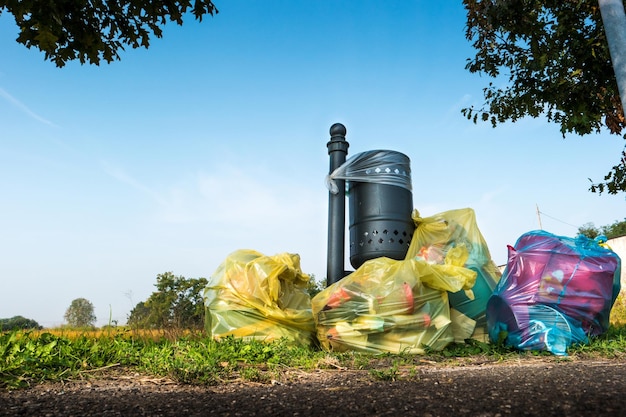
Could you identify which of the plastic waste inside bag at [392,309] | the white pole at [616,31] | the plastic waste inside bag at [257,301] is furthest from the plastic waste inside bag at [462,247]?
the white pole at [616,31]

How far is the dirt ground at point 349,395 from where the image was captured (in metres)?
1.54

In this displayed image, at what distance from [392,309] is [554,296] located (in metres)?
1.14

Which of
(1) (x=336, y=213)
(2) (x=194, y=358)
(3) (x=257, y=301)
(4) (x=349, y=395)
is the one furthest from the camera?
(1) (x=336, y=213)

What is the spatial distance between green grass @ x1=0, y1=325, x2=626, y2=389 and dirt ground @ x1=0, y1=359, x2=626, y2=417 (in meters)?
0.07

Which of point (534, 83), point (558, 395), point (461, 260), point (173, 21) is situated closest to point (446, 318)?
point (461, 260)

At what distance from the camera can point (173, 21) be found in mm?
3289

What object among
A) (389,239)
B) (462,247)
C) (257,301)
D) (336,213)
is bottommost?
(257,301)

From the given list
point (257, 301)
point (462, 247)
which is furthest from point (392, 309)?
point (257, 301)

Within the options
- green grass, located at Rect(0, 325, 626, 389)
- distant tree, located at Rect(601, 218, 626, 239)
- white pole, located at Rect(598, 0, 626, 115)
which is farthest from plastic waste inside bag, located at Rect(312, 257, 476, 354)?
distant tree, located at Rect(601, 218, 626, 239)

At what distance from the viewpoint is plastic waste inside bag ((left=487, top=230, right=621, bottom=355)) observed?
3219 millimetres

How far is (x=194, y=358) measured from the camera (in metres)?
2.44

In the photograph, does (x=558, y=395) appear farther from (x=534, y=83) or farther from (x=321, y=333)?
(x=534, y=83)

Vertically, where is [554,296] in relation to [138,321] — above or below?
above

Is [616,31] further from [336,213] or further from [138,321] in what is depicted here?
[138,321]
